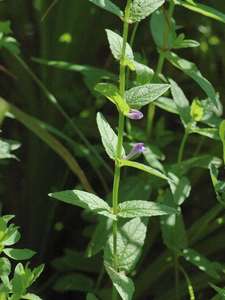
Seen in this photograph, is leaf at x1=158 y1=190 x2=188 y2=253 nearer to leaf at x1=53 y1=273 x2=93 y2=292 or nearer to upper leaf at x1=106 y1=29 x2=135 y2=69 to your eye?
leaf at x1=53 y1=273 x2=93 y2=292

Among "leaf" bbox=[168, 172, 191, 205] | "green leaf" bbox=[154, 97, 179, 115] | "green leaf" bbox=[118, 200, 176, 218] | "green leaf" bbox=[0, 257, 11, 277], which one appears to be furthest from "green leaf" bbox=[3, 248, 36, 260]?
"green leaf" bbox=[154, 97, 179, 115]

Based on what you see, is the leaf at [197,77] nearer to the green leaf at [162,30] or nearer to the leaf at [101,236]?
the green leaf at [162,30]

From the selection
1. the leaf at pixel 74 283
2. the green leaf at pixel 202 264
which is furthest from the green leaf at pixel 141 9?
the leaf at pixel 74 283

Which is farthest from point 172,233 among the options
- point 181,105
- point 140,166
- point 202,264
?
point 140,166

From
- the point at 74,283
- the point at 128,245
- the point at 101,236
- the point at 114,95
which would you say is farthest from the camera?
the point at 74,283

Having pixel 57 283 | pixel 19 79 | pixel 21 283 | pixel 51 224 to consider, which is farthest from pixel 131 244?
pixel 19 79

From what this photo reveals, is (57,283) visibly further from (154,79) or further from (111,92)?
(111,92)

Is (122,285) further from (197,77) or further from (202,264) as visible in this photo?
→ (197,77)
